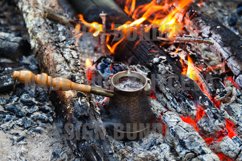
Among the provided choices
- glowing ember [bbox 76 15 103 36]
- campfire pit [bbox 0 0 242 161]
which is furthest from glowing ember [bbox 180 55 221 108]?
glowing ember [bbox 76 15 103 36]

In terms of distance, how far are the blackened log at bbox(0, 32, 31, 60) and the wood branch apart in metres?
0.24

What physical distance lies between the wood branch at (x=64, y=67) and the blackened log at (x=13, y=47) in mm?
238

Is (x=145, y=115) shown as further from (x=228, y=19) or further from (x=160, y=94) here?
(x=228, y=19)

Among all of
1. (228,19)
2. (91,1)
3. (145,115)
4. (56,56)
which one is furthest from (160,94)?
(228,19)

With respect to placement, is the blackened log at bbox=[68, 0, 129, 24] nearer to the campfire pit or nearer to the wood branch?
the campfire pit

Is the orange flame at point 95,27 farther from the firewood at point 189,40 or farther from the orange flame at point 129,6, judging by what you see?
the firewood at point 189,40

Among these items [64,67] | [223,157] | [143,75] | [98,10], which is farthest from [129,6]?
[223,157]

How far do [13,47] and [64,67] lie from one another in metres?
1.20

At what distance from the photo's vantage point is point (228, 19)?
6094mm

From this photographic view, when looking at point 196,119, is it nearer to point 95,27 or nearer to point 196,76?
point 196,76

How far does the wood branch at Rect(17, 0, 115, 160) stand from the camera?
11.7ft

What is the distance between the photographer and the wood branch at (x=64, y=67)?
356cm

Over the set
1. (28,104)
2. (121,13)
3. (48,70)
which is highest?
(121,13)

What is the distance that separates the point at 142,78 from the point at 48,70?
54.0 inches
